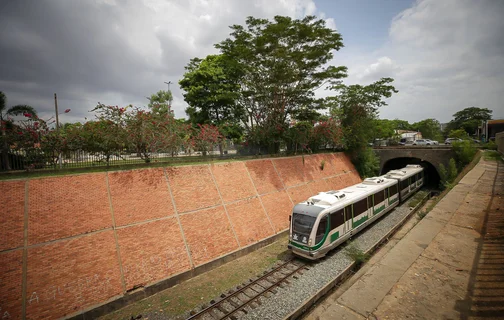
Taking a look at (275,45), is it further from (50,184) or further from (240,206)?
(50,184)

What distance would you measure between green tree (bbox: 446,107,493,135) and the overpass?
2039 inches

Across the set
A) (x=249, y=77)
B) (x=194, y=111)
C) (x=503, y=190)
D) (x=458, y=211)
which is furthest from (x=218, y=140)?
(x=503, y=190)

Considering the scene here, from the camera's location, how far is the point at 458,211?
1220 centimetres

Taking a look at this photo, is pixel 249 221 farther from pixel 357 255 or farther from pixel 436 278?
pixel 436 278

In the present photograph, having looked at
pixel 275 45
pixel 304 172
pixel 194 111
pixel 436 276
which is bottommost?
pixel 436 276

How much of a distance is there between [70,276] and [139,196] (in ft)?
13.0

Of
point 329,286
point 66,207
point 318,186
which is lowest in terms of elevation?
point 329,286

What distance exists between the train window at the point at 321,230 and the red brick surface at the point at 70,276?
28.4ft

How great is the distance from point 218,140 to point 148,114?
18.5 ft

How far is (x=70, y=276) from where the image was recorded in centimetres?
783

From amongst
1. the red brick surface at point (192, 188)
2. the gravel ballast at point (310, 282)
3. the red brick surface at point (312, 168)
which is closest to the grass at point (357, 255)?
the gravel ballast at point (310, 282)

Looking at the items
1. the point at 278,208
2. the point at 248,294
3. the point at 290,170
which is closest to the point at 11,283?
the point at 248,294

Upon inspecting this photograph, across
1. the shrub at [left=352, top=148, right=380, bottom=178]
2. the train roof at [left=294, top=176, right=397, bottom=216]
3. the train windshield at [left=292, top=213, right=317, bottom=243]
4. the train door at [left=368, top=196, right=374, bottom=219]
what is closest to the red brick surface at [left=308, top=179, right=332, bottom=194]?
the train roof at [left=294, top=176, right=397, bottom=216]

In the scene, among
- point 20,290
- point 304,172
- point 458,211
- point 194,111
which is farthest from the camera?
point 194,111
